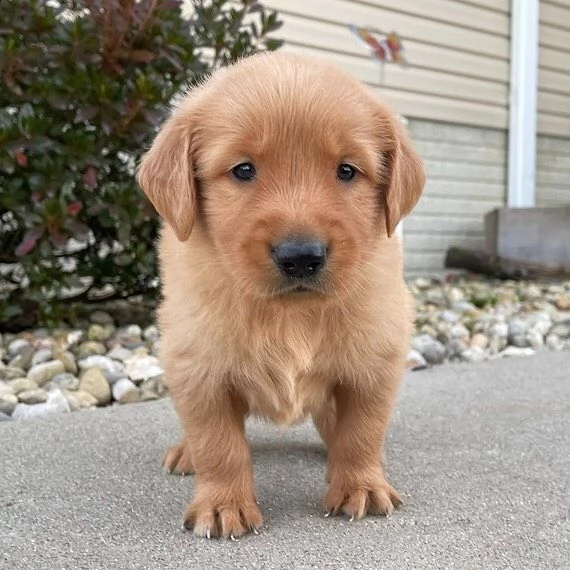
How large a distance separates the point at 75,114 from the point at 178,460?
236cm

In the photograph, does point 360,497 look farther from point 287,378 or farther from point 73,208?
point 73,208

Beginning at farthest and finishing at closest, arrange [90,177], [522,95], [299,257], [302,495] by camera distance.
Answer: [522,95] < [90,177] < [302,495] < [299,257]

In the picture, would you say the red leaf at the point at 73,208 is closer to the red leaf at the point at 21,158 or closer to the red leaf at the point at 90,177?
the red leaf at the point at 90,177

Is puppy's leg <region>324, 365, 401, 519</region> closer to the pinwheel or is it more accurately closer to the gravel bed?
the gravel bed

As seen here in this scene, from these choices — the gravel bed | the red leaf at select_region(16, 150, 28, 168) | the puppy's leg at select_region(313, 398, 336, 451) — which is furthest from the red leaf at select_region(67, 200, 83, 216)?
the puppy's leg at select_region(313, 398, 336, 451)

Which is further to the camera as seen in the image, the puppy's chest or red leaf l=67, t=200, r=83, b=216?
red leaf l=67, t=200, r=83, b=216

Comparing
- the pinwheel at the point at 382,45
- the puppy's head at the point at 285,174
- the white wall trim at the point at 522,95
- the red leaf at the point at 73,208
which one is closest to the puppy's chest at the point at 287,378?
the puppy's head at the point at 285,174

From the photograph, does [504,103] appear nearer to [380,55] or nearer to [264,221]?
[380,55]

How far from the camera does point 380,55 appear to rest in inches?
301

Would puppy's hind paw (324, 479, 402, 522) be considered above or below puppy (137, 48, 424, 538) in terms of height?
below

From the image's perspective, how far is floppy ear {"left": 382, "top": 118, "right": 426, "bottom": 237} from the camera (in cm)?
216

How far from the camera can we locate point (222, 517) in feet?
6.47

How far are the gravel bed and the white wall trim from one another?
248 cm

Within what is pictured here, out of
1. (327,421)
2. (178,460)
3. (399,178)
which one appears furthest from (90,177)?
(399,178)
